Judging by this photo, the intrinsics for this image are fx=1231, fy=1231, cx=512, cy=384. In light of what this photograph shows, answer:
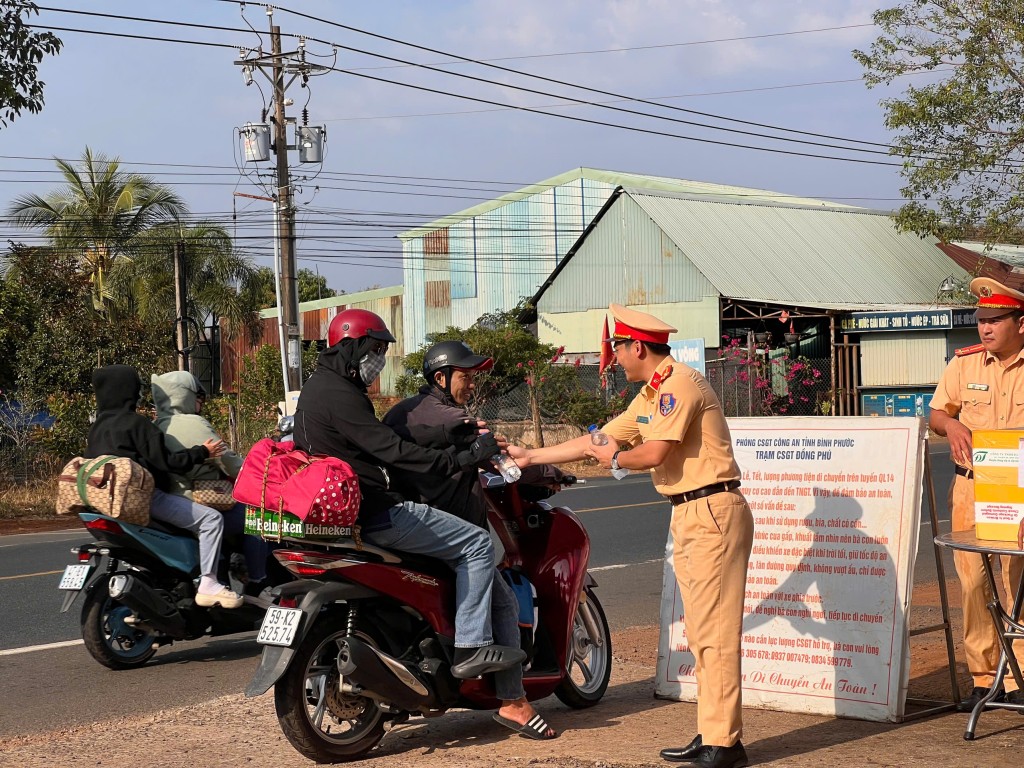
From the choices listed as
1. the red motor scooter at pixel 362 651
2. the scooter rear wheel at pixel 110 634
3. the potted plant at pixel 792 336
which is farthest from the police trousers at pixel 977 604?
the potted plant at pixel 792 336

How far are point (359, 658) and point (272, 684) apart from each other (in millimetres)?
380

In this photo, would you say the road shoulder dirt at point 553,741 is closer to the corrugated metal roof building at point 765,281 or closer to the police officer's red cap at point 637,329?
the police officer's red cap at point 637,329

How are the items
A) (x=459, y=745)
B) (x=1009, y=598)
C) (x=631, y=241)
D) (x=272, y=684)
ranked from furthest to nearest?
(x=631, y=241)
(x=1009, y=598)
(x=459, y=745)
(x=272, y=684)

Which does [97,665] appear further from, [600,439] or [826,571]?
[826,571]

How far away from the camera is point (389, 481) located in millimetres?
5551

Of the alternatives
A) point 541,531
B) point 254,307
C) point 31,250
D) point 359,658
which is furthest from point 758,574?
point 254,307

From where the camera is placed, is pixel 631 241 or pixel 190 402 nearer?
pixel 190 402

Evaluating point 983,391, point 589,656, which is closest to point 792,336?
point 983,391

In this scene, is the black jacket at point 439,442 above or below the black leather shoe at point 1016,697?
above

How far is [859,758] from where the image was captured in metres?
5.22

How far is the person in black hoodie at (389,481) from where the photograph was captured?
541 cm

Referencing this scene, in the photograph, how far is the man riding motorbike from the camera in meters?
5.58

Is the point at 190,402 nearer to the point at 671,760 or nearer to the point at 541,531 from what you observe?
the point at 541,531

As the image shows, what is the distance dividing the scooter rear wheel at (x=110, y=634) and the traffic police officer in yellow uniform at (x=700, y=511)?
3872 mm
